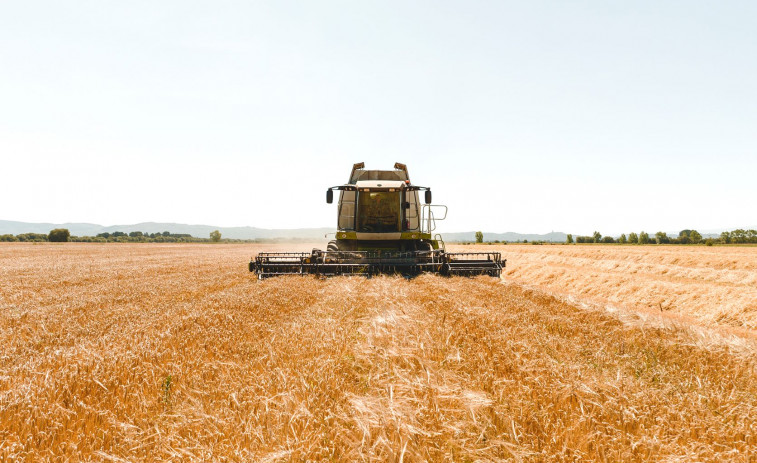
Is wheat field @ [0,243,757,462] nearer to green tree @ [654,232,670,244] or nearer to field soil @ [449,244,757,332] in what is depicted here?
A: field soil @ [449,244,757,332]

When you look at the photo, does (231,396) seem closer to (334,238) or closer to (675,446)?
(675,446)

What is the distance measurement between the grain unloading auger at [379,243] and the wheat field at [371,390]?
632cm

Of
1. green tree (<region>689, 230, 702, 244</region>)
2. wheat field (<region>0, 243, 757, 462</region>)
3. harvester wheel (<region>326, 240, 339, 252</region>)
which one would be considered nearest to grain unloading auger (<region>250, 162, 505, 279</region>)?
harvester wheel (<region>326, 240, 339, 252</region>)

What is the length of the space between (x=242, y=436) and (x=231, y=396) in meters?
0.56

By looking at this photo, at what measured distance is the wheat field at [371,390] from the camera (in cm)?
202

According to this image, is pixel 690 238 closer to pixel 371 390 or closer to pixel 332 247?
pixel 332 247

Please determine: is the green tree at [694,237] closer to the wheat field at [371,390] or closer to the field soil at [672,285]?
the field soil at [672,285]

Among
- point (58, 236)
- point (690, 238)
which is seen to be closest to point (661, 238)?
point (690, 238)

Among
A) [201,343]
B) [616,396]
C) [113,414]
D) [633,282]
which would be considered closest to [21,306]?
[201,343]

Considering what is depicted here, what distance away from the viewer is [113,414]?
7.93ft

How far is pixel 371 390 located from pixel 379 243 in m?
10.3

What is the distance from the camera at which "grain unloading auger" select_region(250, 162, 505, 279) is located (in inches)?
461

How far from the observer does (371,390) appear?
2717 mm

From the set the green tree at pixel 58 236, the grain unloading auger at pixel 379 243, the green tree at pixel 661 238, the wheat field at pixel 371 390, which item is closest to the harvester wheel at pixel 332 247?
the grain unloading auger at pixel 379 243
